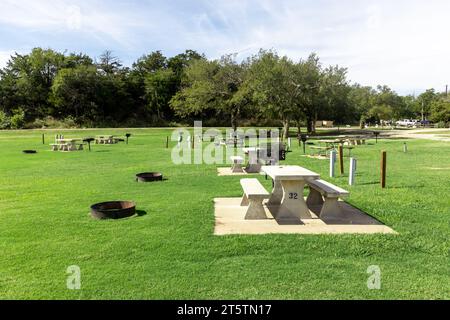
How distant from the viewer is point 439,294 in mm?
3617

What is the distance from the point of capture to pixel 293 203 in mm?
6336

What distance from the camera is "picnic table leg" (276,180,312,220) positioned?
20.6 feet

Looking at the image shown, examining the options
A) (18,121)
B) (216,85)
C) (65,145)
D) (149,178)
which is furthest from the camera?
(18,121)

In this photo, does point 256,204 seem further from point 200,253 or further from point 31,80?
point 31,80

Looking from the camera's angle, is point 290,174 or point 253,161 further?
point 253,161

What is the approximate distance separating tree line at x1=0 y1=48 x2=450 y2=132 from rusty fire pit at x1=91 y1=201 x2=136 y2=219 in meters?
25.0

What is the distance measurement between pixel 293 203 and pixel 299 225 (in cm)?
50

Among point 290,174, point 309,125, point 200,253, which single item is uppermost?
point 309,125

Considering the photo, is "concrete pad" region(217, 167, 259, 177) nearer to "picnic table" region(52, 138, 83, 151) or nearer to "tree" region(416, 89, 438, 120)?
"picnic table" region(52, 138, 83, 151)

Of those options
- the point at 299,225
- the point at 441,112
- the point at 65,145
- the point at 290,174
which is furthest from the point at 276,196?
the point at 441,112

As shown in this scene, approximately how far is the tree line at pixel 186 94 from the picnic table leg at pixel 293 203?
82.2ft

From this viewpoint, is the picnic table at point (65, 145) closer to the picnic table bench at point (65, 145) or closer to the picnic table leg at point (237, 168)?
the picnic table bench at point (65, 145)

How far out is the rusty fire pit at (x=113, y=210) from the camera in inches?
251
